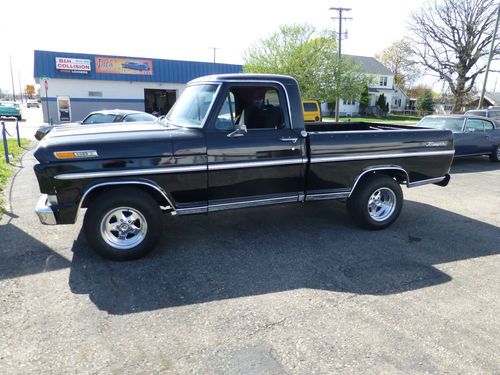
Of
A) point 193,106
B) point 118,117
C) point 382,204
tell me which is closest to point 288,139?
point 193,106

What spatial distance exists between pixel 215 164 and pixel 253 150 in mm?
519

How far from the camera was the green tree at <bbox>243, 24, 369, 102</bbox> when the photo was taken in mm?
29172

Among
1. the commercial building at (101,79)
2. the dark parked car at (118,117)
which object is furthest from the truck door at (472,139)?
the commercial building at (101,79)

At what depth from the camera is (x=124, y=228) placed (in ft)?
14.4

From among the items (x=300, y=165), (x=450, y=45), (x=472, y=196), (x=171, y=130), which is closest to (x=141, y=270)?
(x=171, y=130)

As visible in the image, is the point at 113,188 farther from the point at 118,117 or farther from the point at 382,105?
the point at 382,105

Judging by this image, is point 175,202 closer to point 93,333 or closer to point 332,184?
point 93,333

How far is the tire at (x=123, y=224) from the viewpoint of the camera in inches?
166

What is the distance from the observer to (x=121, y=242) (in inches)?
174

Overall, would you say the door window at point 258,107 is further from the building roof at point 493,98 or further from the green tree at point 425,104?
the building roof at point 493,98

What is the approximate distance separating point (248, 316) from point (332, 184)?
2.57 meters

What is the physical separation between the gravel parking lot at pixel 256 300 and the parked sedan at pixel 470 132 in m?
7.16

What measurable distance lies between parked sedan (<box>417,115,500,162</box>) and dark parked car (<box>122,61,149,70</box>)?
2405cm

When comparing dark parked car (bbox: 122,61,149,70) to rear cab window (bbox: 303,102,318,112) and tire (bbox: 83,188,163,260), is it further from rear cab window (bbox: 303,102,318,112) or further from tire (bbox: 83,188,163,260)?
tire (bbox: 83,188,163,260)
